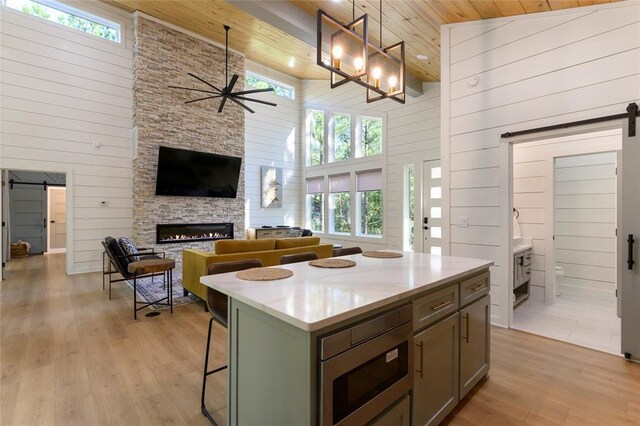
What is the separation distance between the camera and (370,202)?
7.59m

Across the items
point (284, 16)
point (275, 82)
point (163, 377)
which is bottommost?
point (163, 377)

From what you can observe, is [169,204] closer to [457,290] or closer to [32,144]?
[32,144]

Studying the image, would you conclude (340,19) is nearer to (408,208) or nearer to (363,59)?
(363,59)

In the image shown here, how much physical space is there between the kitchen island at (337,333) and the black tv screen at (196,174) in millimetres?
5459

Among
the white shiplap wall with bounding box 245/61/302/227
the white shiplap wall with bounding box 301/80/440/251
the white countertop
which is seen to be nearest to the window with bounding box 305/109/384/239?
the white shiplap wall with bounding box 301/80/440/251

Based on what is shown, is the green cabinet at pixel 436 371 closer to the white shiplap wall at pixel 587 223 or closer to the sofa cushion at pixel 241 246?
the sofa cushion at pixel 241 246

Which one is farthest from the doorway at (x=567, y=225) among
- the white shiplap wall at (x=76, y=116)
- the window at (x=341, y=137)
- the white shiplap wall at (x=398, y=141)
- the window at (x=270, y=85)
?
the white shiplap wall at (x=76, y=116)

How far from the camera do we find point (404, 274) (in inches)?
72.2

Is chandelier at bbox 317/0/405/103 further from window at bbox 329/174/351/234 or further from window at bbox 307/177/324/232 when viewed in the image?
window at bbox 307/177/324/232

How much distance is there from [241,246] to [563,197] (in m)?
5.13

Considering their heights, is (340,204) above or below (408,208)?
above

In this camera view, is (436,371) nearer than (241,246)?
Yes

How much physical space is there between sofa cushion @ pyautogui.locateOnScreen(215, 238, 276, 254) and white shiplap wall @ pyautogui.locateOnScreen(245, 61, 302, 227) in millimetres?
4293

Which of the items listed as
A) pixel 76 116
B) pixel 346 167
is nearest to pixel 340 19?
pixel 346 167
